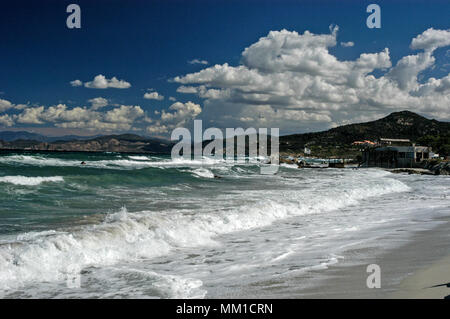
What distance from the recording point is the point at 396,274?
6.04 meters

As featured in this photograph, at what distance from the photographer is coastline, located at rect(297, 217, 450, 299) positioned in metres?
5.04

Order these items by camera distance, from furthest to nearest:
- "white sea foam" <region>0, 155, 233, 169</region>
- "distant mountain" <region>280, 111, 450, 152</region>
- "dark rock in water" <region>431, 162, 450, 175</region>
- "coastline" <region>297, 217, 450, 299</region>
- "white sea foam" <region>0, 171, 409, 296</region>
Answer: "distant mountain" <region>280, 111, 450, 152</region>, "dark rock in water" <region>431, 162, 450, 175</region>, "white sea foam" <region>0, 155, 233, 169</region>, "white sea foam" <region>0, 171, 409, 296</region>, "coastline" <region>297, 217, 450, 299</region>

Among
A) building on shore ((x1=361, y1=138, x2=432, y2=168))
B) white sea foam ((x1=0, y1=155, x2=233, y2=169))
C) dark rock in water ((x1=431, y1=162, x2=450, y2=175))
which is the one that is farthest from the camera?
building on shore ((x1=361, y1=138, x2=432, y2=168))

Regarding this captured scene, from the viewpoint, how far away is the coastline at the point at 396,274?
5.04 meters

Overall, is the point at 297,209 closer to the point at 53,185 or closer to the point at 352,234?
the point at 352,234

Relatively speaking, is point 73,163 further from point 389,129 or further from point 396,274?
point 389,129

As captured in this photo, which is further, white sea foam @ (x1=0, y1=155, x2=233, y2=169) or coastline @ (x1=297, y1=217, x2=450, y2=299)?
white sea foam @ (x1=0, y1=155, x2=233, y2=169)

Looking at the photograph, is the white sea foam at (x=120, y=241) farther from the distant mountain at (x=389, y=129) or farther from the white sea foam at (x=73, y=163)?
the distant mountain at (x=389, y=129)

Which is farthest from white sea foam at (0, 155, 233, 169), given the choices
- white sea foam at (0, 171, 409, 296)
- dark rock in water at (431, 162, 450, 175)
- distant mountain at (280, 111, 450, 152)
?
distant mountain at (280, 111, 450, 152)

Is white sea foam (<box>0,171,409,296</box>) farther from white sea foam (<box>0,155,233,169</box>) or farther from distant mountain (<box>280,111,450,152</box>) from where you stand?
distant mountain (<box>280,111,450,152</box>)

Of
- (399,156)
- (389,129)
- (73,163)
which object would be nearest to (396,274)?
(73,163)

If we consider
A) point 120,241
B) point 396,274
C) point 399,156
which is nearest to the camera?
point 396,274
